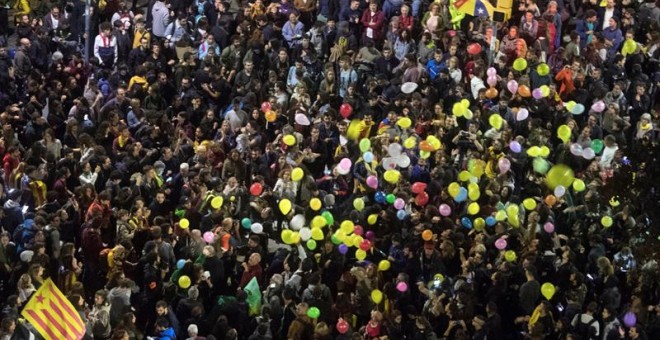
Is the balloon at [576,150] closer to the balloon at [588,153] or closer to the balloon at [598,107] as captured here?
the balloon at [588,153]

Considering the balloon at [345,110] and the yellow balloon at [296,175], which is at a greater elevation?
the yellow balloon at [296,175]

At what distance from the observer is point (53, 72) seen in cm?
2614

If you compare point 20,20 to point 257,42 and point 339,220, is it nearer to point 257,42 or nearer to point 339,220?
point 257,42

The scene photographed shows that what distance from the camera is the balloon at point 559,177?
22828 mm

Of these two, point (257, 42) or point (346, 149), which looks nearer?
point (346, 149)

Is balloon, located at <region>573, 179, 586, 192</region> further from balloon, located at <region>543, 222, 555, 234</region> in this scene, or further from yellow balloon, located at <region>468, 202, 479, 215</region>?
yellow balloon, located at <region>468, 202, 479, 215</region>

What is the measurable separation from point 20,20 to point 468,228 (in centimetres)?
956

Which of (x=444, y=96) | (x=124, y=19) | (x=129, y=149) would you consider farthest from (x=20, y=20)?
(x=444, y=96)

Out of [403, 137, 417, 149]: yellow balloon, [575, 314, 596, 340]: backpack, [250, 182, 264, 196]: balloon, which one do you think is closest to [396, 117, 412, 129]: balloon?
[403, 137, 417, 149]: yellow balloon

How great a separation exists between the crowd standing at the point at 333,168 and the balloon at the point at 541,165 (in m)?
0.06

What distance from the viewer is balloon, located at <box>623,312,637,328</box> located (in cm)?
2036

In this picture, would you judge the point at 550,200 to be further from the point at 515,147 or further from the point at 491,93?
the point at 491,93

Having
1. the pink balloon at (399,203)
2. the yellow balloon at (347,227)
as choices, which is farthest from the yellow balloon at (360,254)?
the pink balloon at (399,203)

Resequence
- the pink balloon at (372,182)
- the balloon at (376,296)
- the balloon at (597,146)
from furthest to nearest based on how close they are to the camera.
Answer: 1. the balloon at (597,146)
2. the pink balloon at (372,182)
3. the balloon at (376,296)
